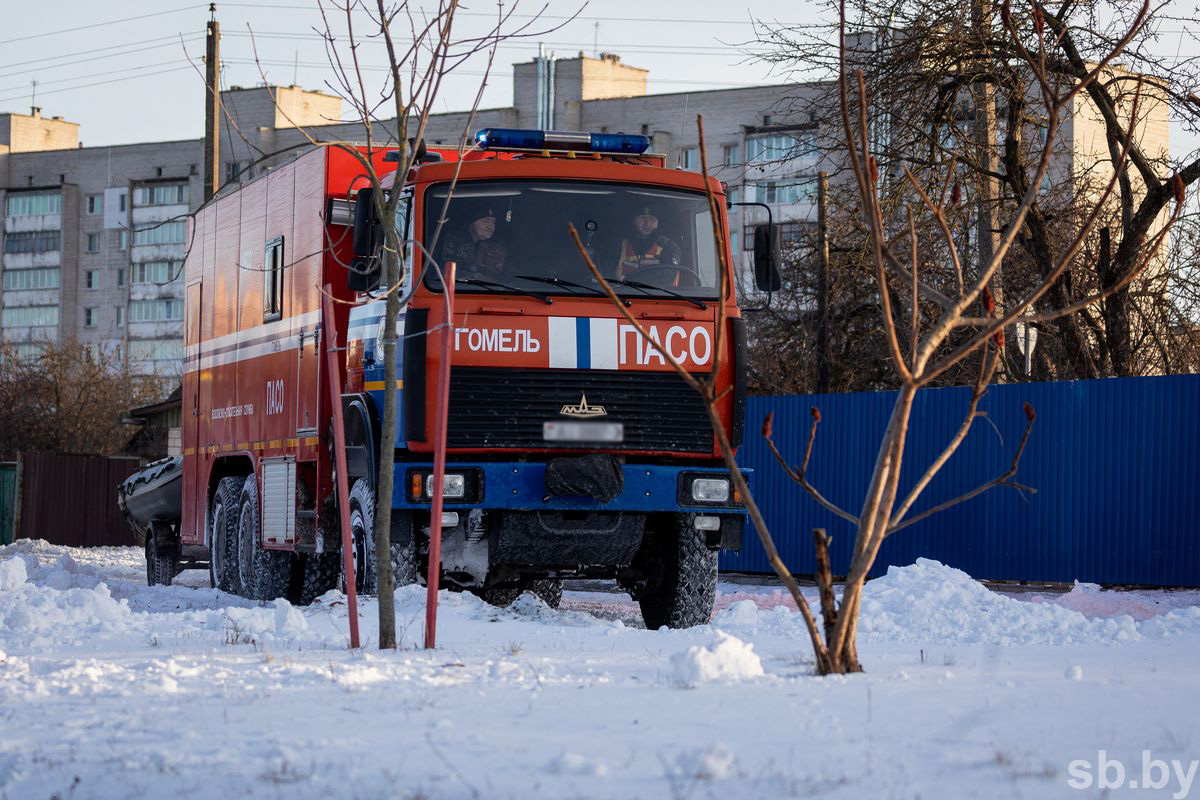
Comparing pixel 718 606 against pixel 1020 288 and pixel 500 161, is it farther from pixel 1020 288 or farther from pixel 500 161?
pixel 1020 288

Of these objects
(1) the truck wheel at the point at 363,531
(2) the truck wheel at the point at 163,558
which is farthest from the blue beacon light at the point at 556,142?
(2) the truck wheel at the point at 163,558

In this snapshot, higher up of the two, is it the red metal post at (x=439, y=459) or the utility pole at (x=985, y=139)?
the utility pole at (x=985, y=139)

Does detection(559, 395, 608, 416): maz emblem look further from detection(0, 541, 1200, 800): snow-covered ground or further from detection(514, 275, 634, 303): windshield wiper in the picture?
detection(0, 541, 1200, 800): snow-covered ground

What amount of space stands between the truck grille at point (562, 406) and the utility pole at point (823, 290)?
15.4 metres

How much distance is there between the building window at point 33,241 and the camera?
9062 centimetres

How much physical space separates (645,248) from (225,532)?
640 centimetres

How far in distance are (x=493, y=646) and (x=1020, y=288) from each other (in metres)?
19.0

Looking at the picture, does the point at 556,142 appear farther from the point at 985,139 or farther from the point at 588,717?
the point at 985,139

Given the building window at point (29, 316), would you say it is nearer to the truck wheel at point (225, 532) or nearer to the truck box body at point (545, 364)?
the truck wheel at point (225, 532)

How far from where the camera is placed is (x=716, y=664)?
22.5 ft

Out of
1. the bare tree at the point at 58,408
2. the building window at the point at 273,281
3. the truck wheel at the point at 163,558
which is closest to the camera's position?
the building window at the point at 273,281

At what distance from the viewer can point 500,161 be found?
11359 millimetres

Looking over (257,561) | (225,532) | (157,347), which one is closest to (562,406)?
(257,561)

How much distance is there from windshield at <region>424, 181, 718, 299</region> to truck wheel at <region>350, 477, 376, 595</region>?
5.61ft
